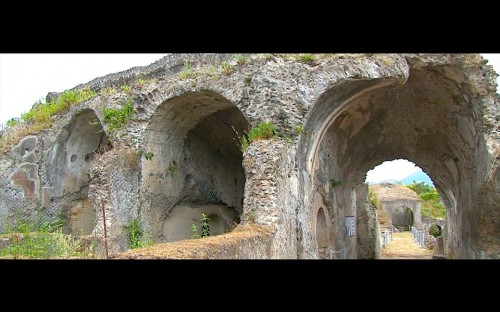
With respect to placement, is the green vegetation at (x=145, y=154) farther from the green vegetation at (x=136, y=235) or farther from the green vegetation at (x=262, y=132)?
the green vegetation at (x=262, y=132)

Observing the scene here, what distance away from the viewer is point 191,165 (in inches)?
508

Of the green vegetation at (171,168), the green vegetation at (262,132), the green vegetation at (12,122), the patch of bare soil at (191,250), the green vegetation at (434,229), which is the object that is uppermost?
the green vegetation at (12,122)

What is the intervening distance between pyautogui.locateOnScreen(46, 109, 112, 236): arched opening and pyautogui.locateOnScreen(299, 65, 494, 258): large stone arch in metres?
6.37

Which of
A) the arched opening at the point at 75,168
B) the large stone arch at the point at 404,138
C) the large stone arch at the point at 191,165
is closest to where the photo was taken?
the large stone arch at the point at 404,138

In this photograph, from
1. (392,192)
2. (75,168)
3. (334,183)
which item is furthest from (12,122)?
(392,192)

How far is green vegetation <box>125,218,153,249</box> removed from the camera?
10781 millimetres

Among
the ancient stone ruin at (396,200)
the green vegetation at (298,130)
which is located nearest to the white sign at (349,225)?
the green vegetation at (298,130)

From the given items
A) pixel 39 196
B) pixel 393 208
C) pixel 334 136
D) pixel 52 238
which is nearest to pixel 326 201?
pixel 334 136

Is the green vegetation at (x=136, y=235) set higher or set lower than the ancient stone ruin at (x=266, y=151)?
lower

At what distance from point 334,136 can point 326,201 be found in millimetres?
1723

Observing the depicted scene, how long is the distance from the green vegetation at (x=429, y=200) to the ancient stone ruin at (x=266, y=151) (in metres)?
19.4

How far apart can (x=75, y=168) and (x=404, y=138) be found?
32.6ft

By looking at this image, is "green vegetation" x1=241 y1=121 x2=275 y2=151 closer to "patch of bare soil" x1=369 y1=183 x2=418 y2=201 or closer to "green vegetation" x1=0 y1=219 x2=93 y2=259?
"green vegetation" x1=0 y1=219 x2=93 y2=259

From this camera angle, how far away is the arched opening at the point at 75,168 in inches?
524
